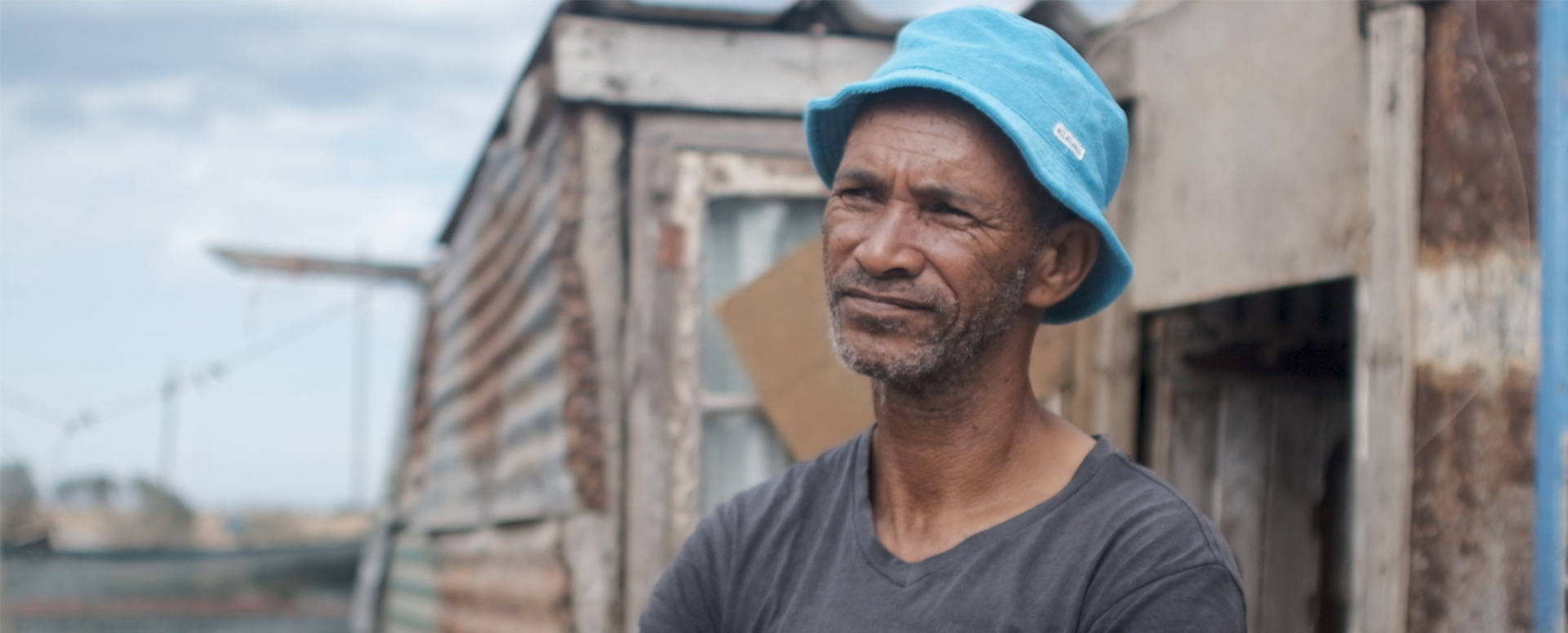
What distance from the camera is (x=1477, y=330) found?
2.58m

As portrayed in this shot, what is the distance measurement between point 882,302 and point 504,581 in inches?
153

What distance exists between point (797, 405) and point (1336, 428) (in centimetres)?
→ 174

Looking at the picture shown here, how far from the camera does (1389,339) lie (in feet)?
8.88

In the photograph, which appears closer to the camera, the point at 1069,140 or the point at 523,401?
the point at 1069,140

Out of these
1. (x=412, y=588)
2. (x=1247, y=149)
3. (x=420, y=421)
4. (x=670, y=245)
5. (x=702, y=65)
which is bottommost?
(x=412, y=588)

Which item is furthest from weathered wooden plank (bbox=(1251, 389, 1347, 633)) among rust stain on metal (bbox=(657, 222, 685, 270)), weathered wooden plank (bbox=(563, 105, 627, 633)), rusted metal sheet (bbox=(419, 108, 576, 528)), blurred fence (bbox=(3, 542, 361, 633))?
blurred fence (bbox=(3, 542, 361, 633))

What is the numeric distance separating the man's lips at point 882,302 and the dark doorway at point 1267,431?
244cm

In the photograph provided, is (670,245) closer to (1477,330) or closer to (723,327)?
(723,327)

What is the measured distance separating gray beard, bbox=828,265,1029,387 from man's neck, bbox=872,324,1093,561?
0.02 m

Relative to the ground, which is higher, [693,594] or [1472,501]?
[1472,501]

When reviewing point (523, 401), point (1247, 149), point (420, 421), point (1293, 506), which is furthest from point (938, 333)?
point (420, 421)

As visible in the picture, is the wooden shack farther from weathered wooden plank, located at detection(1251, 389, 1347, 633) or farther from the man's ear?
the man's ear

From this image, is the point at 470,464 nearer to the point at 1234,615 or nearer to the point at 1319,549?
the point at 1319,549

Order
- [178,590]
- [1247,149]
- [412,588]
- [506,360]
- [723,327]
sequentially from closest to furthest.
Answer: [1247,149] < [723,327] < [506,360] < [412,588] < [178,590]
